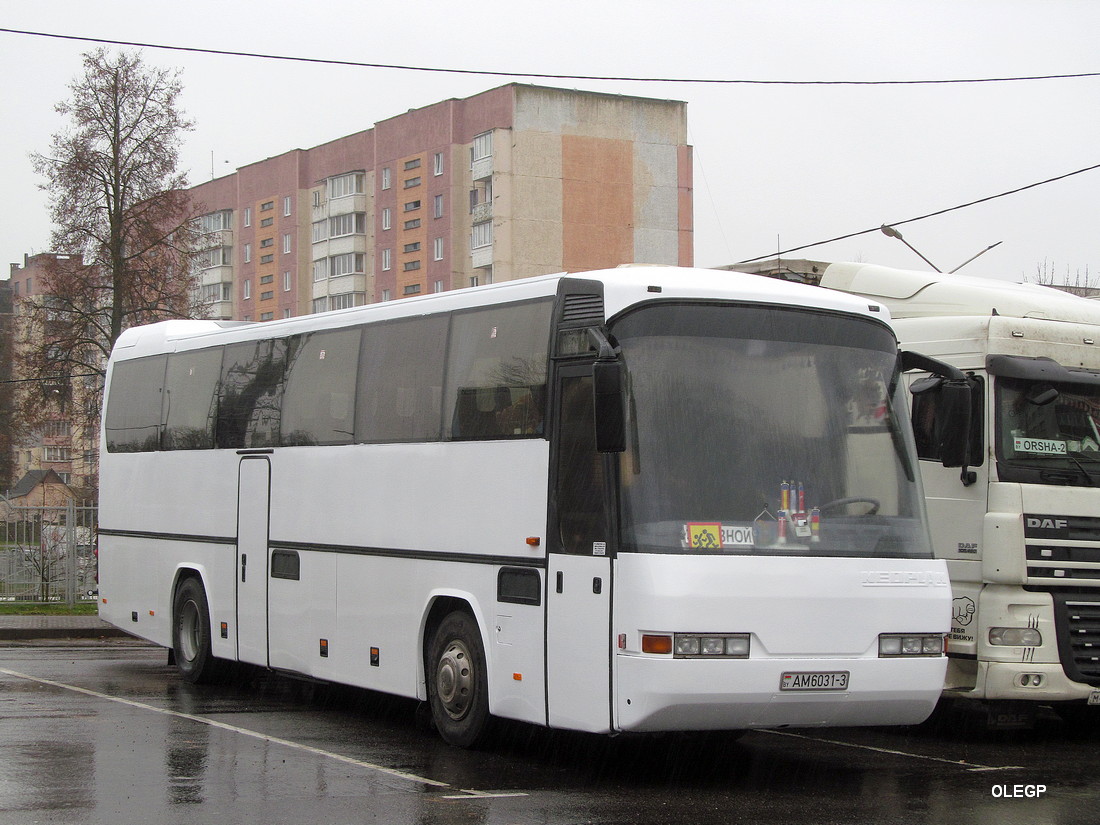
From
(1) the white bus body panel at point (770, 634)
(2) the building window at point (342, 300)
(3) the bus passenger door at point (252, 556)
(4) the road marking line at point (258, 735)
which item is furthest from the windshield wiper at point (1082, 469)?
(2) the building window at point (342, 300)

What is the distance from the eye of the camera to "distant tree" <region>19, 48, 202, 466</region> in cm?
3753

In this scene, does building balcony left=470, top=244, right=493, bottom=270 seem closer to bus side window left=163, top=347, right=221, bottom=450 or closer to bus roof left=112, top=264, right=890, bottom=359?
bus side window left=163, top=347, right=221, bottom=450

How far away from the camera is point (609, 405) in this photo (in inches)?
352

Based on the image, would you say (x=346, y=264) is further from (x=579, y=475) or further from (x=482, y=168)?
(x=579, y=475)

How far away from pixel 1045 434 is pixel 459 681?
4823 millimetres

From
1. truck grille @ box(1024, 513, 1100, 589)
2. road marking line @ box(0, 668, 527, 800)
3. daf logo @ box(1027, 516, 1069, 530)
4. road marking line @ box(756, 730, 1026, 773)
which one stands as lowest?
road marking line @ box(756, 730, 1026, 773)

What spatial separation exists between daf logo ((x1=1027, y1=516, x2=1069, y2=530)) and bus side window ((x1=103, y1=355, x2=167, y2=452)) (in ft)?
29.5

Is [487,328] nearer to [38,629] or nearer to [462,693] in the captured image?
[462,693]

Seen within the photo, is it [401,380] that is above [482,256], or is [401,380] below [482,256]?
below

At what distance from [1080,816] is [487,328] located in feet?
16.5

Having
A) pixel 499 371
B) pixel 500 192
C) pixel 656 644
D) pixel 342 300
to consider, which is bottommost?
pixel 656 644

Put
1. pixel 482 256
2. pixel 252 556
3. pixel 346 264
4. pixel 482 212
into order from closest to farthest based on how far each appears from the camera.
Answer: pixel 252 556, pixel 482 212, pixel 482 256, pixel 346 264

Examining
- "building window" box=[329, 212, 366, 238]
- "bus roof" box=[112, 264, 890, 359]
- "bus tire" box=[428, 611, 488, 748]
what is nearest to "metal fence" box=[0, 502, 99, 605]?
"bus roof" box=[112, 264, 890, 359]

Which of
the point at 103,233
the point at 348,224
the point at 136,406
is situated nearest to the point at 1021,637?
the point at 136,406
